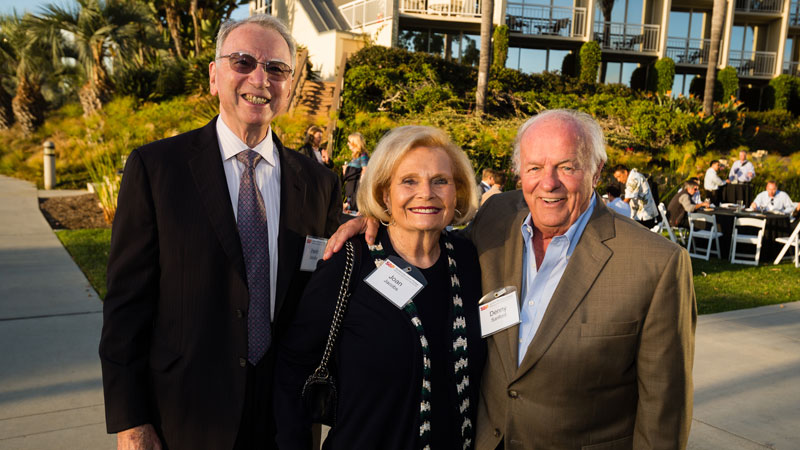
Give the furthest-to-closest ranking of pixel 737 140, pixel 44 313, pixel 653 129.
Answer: pixel 737 140 < pixel 653 129 < pixel 44 313

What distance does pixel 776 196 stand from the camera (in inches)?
493

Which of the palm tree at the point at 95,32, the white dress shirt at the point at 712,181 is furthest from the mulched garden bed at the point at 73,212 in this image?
the white dress shirt at the point at 712,181

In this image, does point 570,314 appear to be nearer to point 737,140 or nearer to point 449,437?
point 449,437

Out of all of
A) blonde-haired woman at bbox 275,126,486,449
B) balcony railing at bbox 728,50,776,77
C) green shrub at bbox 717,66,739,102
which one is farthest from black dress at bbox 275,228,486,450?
balcony railing at bbox 728,50,776,77

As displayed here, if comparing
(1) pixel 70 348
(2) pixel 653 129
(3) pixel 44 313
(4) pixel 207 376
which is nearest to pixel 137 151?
(4) pixel 207 376

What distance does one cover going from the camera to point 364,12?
24203mm

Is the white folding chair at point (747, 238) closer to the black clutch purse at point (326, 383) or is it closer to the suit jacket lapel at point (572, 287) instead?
the suit jacket lapel at point (572, 287)

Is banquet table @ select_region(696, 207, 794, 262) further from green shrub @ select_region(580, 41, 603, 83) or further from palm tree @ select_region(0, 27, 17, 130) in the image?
palm tree @ select_region(0, 27, 17, 130)

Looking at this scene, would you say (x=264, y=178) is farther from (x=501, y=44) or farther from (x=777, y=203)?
(x=501, y=44)

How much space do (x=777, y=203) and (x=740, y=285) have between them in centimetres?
523

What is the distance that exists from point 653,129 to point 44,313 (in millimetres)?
17697

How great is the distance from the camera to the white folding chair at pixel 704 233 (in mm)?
10672

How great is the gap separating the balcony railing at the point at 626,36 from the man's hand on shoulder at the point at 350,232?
27248mm

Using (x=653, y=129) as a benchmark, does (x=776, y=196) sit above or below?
below
